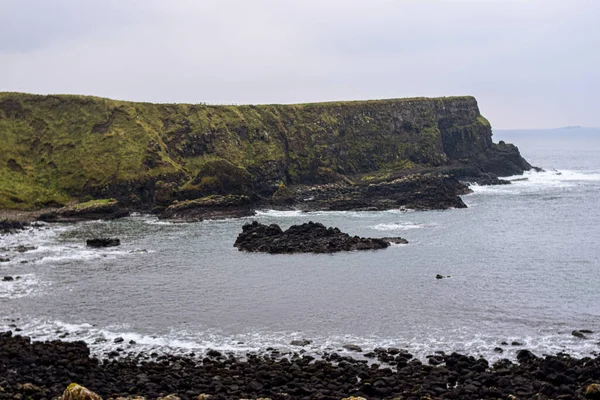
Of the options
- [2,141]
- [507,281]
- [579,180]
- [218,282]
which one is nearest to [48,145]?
[2,141]

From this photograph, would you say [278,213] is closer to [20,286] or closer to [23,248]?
[23,248]

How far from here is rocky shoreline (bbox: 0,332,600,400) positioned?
99.8 feet

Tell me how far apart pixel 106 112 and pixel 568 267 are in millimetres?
90875

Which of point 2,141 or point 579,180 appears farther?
point 579,180

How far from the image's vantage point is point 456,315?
44531 mm

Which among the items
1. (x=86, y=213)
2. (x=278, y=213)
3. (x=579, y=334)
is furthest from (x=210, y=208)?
(x=579, y=334)

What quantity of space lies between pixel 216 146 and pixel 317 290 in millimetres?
73948

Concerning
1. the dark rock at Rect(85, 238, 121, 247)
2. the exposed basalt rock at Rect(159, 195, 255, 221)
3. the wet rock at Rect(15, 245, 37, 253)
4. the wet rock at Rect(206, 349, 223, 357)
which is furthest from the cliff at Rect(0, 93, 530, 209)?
the wet rock at Rect(206, 349, 223, 357)

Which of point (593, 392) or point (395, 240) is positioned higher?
point (395, 240)

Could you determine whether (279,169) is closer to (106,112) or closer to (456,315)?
(106,112)

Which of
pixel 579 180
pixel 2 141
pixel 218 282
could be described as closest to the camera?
pixel 218 282

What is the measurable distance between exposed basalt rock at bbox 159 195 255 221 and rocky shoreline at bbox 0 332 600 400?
5452cm

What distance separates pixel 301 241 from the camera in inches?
2781

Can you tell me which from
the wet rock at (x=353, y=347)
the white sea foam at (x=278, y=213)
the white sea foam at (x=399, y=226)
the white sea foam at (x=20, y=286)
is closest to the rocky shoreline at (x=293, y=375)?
the wet rock at (x=353, y=347)
